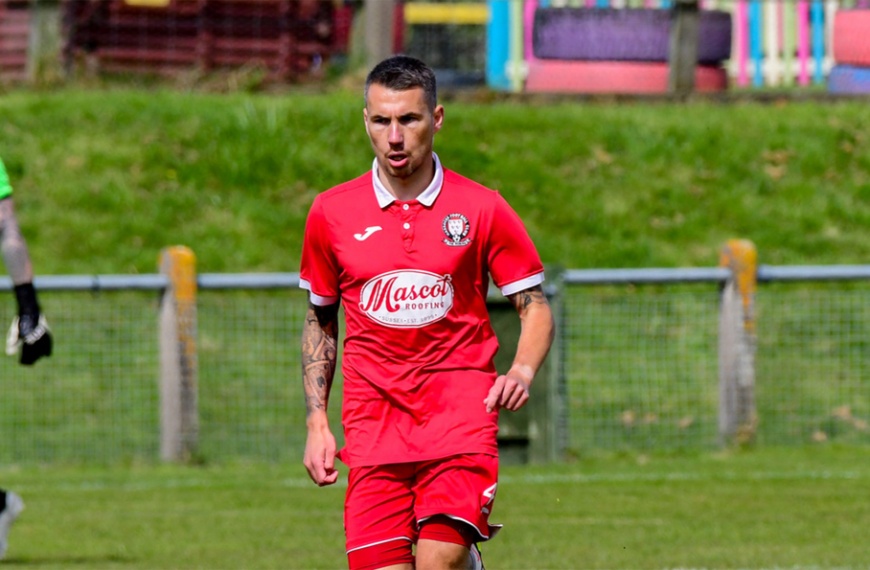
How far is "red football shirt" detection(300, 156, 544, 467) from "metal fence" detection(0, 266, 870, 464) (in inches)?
268

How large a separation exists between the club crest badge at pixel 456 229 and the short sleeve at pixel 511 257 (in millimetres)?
98

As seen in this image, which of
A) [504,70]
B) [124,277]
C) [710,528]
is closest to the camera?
[710,528]

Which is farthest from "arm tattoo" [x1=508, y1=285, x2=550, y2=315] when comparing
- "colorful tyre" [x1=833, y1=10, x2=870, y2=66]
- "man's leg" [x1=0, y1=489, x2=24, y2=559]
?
"colorful tyre" [x1=833, y1=10, x2=870, y2=66]

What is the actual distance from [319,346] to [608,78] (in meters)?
13.5

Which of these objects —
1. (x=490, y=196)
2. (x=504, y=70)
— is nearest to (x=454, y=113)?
(x=504, y=70)

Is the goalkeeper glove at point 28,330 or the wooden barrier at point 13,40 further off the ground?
the wooden barrier at point 13,40

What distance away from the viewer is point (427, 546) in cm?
507

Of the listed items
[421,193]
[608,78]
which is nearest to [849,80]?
[608,78]

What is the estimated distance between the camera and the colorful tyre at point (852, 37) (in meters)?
18.2

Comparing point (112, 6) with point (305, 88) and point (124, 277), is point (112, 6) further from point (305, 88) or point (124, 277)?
point (124, 277)

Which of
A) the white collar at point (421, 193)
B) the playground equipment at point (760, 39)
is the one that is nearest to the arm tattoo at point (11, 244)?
the white collar at point (421, 193)

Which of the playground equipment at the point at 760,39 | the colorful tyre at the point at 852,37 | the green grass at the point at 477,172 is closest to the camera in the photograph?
the green grass at the point at 477,172

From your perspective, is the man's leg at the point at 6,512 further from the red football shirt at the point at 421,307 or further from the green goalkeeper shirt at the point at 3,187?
the red football shirt at the point at 421,307

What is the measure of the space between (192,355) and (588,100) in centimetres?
737
